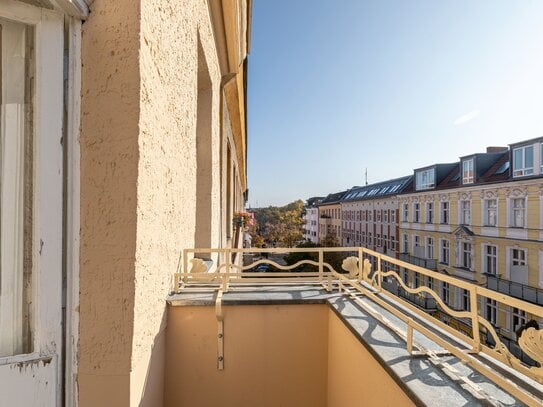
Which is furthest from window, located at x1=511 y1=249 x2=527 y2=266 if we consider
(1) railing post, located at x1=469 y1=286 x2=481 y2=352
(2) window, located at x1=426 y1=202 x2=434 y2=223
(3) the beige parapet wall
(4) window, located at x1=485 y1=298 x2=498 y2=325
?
(1) railing post, located at x1=469 y1=286 x2=481 y2=352

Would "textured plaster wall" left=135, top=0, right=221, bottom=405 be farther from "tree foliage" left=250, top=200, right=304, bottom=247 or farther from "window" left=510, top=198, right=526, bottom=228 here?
"tree foliage" left=250, top=200, right=304, bottom=247

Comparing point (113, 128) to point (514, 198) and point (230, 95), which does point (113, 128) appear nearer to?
point (230, 95)

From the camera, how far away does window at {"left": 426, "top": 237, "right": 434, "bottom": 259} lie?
2404 centimetres

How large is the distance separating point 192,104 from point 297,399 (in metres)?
3.01

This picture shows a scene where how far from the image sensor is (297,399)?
2637mm

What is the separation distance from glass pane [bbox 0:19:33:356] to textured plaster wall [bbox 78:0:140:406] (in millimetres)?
250

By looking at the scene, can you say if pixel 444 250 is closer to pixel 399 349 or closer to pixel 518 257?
pixel 518 257

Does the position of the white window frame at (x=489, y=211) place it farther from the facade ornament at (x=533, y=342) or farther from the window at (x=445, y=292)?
the facade ornament at (x=533, y=342)

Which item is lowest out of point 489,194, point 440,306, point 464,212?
point 440,306

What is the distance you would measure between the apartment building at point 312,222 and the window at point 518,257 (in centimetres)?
3499

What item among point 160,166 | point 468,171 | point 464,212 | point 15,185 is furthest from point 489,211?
point 15,185

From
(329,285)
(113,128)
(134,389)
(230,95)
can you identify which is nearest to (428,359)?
(329,285)

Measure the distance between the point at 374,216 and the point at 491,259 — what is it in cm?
1535

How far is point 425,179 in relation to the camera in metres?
25.4
